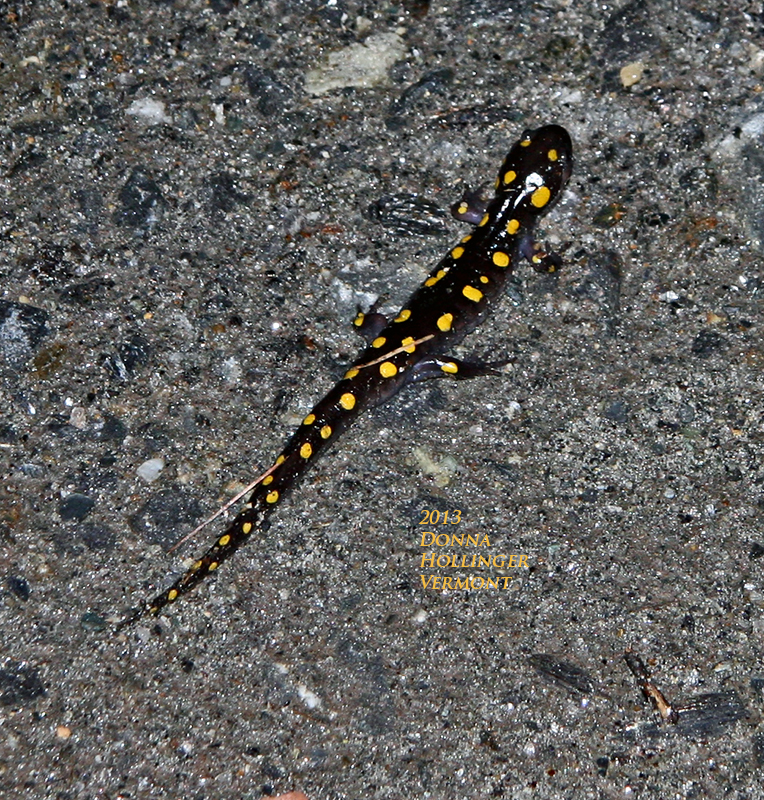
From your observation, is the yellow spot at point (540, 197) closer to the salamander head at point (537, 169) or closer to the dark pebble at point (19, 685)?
the salamander head at point (537, 169)

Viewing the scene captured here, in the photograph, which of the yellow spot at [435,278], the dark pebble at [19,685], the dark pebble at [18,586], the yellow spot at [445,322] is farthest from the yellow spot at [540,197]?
the dark pebble at [19,685]

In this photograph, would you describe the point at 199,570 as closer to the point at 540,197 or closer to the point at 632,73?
the point at 540,197

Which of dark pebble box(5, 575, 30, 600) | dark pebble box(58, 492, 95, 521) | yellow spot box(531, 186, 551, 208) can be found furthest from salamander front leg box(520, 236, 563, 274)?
dark pebble box(5, 575, 30, 600)

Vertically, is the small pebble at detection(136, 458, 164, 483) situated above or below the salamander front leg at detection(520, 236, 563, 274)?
below

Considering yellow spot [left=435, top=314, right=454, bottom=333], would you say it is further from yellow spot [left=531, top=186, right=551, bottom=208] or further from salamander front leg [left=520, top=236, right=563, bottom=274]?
yellow spot [left=531, top=186, right=551, bottom=208]

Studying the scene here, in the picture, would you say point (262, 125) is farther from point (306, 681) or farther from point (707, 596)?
point (707, 596)

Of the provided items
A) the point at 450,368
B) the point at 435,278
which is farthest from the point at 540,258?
the point at 450,368
